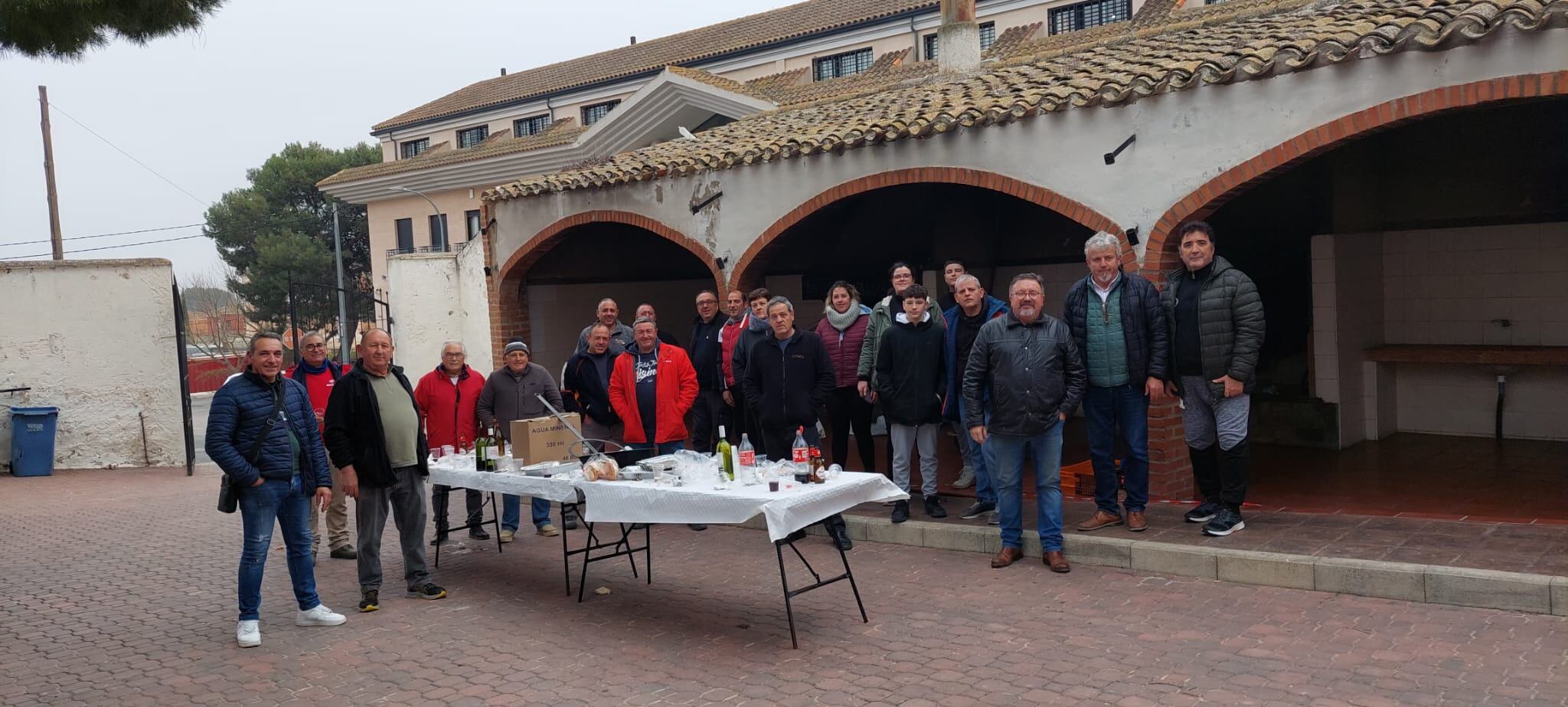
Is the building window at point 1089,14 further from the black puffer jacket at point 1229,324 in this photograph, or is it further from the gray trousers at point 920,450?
the black puffer jacket at point 1229,324

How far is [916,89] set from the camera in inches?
519

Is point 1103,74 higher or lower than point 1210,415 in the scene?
higher

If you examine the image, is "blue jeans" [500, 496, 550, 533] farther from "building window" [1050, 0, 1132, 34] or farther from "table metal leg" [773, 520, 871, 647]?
"building window" [1050, 0, 1132, 34]

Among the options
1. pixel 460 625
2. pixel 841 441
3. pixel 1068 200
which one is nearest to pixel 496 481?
pixel 460 625

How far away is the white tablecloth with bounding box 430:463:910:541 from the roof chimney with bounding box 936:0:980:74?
26.6 feet

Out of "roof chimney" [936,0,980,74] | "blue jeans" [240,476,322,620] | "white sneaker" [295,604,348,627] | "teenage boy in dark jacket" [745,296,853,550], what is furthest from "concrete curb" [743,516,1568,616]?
"roof chimney" [936,0,980,74]

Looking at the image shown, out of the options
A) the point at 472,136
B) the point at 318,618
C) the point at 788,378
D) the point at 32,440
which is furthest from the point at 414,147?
A: the point at 318,618

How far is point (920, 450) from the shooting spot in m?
8.52

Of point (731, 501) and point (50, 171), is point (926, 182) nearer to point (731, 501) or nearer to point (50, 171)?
point (731, 501)

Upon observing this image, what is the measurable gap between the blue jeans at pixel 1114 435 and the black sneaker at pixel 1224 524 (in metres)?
0.45

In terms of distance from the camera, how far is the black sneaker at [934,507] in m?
8.37

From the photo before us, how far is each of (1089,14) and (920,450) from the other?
942 inches

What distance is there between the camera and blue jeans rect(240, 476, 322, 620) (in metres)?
6.45

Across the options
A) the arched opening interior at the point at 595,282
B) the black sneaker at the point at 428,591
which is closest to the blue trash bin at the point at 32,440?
the arched opening interior at the point at 595,282
